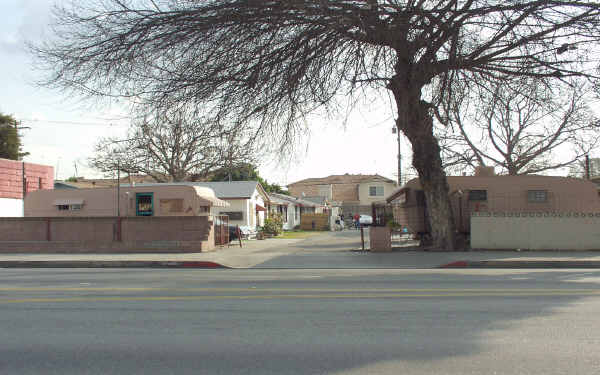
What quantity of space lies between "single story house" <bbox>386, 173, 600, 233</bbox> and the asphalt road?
10392mm

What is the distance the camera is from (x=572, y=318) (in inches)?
273

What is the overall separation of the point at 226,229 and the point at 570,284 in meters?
15.7

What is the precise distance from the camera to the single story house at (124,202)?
74.4 feet

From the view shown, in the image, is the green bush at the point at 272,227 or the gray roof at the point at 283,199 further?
the gray roof at the point at 283,199

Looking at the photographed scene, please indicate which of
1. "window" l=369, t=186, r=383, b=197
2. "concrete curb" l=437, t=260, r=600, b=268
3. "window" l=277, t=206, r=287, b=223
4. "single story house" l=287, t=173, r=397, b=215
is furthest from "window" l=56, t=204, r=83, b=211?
"window" l=369, t=186, r=383, b=197

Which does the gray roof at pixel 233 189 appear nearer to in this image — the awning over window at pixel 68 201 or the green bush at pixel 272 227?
the green bush at pixel 272 227

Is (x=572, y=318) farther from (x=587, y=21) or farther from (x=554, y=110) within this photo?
(x=554, y=110)

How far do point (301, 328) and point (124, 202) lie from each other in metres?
18.3

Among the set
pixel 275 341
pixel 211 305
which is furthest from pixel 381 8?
pixel 275 341

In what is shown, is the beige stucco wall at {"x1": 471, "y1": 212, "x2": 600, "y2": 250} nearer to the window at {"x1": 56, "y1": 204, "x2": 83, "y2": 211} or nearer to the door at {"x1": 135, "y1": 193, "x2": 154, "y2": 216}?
the door at {"x1": 135, "y1": 193, "x2": 154, "y2": 216}

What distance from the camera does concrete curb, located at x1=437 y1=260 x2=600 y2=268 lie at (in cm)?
1520

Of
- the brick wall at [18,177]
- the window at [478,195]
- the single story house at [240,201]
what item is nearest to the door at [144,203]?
the single story house at [240,201]

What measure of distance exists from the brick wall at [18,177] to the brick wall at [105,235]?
9580mm

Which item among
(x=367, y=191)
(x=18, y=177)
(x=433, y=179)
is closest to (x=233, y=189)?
(x=18, y=177)
